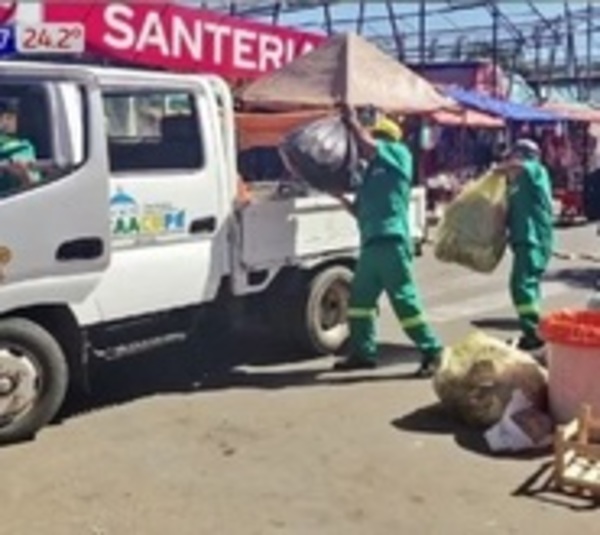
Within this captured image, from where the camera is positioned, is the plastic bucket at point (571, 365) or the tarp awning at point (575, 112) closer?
the plastic bucket at point (571, 365)

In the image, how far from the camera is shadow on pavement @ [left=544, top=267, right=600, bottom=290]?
11.8 m

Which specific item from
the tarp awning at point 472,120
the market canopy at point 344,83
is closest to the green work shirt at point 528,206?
the market canopy at point 344,83

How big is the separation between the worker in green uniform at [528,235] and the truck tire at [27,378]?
3.77 m

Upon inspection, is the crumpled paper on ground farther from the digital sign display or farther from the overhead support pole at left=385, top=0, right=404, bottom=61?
the overhead support pole at left=385, top=0, right=404, bottom=61

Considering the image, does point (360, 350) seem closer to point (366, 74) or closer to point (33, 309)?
point (366, 74)

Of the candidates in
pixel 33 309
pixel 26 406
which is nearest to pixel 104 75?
pixel 33 309

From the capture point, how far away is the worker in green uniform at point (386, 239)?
7.14 m

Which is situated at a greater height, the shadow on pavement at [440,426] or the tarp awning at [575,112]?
the tarp awning at [575,112]

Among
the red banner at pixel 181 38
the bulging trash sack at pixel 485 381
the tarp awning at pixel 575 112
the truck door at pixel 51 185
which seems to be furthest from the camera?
the tarp awning at pixel 575 112

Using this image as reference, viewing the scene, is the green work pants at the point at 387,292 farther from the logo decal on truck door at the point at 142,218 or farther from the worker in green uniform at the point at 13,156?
the worker in green uniform at the point at 13,156

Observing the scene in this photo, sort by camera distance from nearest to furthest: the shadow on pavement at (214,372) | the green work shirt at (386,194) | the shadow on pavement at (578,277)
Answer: the shadow on pavement at (214,372)
the green work shirt at (386,194)
the shadow on pavement at (578,277)

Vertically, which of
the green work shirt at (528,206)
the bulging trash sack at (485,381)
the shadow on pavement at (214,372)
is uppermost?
the green work shirt at (528,206)

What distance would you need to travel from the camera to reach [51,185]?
5664 millimetres

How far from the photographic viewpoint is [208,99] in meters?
6.76
